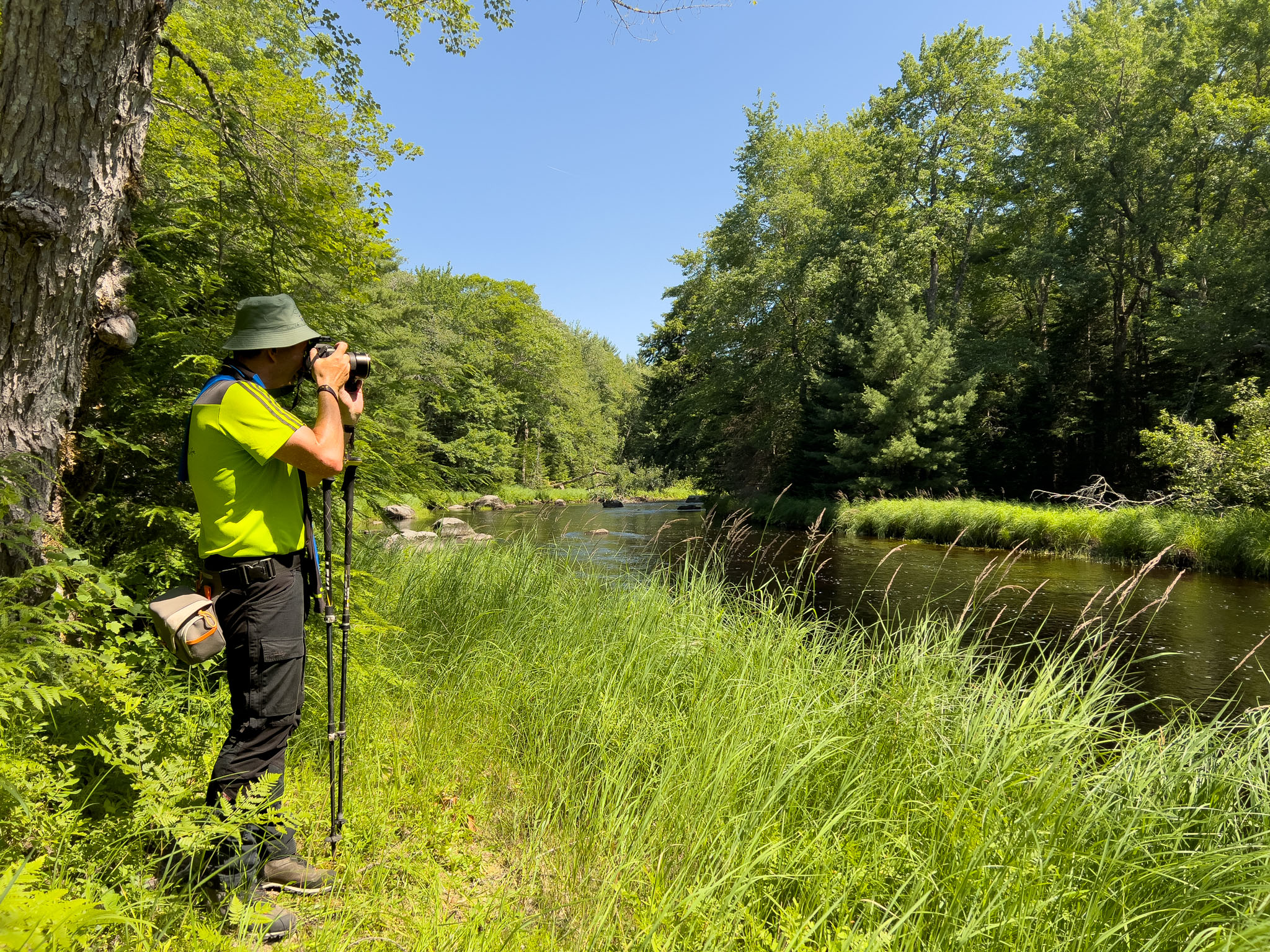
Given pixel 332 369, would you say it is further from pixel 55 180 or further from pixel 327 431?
pixel 55 180

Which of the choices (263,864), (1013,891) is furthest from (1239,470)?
(263,864)

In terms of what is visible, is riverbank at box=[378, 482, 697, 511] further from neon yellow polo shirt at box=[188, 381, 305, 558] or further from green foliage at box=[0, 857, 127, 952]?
green foliage at box=[0, 857, 127, 952]

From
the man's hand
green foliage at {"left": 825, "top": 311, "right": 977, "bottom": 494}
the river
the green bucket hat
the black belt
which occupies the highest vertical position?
green foliage at {"left": 825, "top": 311, "right": 977, "bottom": 494}

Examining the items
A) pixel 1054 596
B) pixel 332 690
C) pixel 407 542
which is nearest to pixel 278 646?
pixel 332 690

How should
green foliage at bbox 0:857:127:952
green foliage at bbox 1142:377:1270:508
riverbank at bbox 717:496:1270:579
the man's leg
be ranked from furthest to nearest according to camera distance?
green foliage at bbox 1142:377:1270:508
riverbank at bbox 717:496:1270:579
the man's leg
green foliage at bbox 0:857:127:952

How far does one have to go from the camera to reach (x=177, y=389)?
3.06 m

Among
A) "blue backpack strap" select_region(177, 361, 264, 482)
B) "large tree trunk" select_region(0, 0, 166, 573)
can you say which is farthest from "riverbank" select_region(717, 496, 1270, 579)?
"large tree trunk" select_region(0, 0, 166, 573)

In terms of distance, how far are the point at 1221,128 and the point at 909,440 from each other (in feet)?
42.5

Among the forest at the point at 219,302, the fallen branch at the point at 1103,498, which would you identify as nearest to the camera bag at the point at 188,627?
the forest at the point at 219,302

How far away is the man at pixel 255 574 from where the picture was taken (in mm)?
1887

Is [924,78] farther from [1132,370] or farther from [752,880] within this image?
[752,880]

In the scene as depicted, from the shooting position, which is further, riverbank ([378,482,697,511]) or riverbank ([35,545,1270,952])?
riverbank ([378,482,697,511])

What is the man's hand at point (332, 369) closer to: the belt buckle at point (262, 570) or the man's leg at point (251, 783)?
the belt buckle at point (262, 570)

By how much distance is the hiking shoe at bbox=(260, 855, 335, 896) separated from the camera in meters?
1.92
